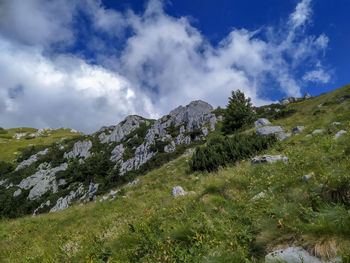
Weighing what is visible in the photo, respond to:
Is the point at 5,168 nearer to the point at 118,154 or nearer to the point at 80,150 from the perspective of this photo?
the point at 80,150

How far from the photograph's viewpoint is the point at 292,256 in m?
2.15

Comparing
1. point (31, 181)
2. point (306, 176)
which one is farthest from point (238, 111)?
point (31, 181)

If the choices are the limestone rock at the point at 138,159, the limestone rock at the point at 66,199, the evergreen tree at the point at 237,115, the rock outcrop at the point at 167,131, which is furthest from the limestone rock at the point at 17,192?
the evergreen tree at the point at 237,115

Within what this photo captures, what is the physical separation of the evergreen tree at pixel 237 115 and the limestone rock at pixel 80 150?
70350 mm

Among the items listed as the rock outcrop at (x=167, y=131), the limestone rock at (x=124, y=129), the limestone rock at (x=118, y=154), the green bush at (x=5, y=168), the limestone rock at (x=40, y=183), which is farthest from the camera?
the green bush at (x=5, y=168)

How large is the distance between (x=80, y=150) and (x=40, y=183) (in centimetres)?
2493

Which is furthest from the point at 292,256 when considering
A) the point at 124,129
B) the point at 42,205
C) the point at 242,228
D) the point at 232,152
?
the point at 124,129

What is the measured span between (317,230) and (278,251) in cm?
60

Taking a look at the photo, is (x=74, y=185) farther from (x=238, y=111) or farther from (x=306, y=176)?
(x=306, y=176)

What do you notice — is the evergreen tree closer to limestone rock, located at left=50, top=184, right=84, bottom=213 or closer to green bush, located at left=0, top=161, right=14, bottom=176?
limestone rock, located at left=50, top=184, right=84, bottom=213

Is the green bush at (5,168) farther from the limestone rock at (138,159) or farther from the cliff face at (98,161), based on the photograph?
the limestone rock at (138,159)

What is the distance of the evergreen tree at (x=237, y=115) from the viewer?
95.8 ft

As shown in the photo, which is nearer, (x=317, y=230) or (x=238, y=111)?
(x=317, y=230)

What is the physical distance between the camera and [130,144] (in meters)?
69.6
